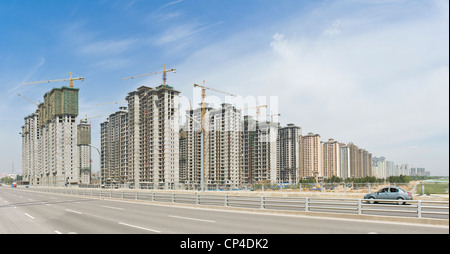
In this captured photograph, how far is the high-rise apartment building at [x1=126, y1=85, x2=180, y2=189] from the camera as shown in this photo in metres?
119

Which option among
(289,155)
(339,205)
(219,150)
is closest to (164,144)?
(219,150)

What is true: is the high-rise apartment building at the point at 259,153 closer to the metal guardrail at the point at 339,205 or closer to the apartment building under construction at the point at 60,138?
the apartment building under construction at the point at 60,138

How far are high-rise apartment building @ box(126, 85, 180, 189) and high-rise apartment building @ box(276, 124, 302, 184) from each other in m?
61.3

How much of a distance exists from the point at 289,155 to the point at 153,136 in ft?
229

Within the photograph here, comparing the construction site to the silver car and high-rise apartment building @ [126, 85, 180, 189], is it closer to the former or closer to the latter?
high-rise apartment building @ [126, 85, 180, 189]

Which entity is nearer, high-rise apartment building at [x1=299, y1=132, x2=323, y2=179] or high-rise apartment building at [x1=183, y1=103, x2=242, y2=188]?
high-rise apartment building at [x1=183, y1=103, x2=242, y2=188]

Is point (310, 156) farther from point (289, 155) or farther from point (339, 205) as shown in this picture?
point (339, 205)

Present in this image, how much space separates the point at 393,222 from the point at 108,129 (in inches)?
6592

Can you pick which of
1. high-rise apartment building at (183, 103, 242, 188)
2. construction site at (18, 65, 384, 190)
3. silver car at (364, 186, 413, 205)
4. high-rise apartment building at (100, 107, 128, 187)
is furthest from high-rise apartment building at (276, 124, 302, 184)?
silver car at (364, 186, 413, 205)

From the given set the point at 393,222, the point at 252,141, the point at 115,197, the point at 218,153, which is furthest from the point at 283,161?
the point at 393,222
